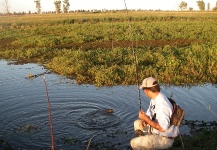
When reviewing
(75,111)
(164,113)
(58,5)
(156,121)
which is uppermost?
(58,5)

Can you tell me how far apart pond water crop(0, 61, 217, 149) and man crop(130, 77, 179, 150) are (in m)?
1.98

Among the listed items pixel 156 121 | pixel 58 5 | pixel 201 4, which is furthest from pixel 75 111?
pixel 201 4

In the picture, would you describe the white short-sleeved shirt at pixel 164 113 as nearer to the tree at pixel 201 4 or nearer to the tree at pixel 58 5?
the tree at pixel 58 5

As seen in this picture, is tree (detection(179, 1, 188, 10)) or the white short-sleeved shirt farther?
tree (detection(179, 1, 188, 10))

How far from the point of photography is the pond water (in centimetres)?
731

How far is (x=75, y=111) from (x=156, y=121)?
5.17 meters

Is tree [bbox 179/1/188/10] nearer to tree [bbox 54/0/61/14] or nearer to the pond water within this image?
tree [bbox 54/0/61/14]

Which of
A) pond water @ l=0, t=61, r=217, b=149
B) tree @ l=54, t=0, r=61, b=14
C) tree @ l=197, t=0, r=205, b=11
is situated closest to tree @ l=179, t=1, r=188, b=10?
tree @ l=197, t=0, r=205, b=11

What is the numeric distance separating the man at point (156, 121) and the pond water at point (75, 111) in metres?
1.98

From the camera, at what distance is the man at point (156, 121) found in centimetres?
443

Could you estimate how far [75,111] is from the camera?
9.38 metres

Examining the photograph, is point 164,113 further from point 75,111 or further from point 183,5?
point 183,5

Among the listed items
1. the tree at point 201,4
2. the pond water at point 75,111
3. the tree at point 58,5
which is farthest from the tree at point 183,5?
the pond water at point 75,111

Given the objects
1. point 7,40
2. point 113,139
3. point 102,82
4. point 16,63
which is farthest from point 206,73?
point 7,40
